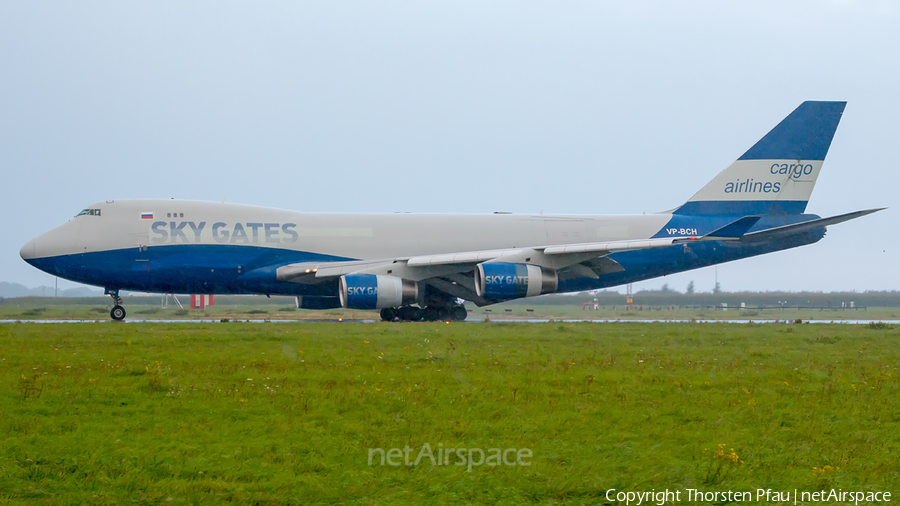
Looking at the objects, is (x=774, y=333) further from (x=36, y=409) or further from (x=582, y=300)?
(x=582, y=300)

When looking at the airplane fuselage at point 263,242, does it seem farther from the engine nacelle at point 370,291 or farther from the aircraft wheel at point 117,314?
the engine nacelle at point 370,291

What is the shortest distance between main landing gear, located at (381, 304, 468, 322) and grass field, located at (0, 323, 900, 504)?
1134cm

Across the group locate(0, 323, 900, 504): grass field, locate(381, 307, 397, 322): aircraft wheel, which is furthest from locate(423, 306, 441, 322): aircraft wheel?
locate(0, 323, 900, 504): grass field

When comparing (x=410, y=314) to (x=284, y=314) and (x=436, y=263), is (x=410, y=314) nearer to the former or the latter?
(x=436, y=263)

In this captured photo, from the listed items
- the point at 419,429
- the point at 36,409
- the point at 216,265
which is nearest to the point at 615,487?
the point at 419,429

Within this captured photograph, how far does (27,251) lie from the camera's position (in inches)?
885

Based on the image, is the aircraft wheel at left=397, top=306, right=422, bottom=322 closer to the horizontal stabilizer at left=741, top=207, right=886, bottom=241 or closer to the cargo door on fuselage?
the cargo door on fuselage

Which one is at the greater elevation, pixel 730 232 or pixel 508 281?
pixel 730 232

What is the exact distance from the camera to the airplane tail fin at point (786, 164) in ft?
89.1

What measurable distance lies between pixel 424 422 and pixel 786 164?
933 inches

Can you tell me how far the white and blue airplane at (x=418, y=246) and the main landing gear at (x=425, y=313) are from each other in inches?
1.8

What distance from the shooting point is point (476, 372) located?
34.3 ft

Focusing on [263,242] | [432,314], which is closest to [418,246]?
[432,314]

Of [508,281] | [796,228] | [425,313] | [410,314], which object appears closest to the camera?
[508,281]
